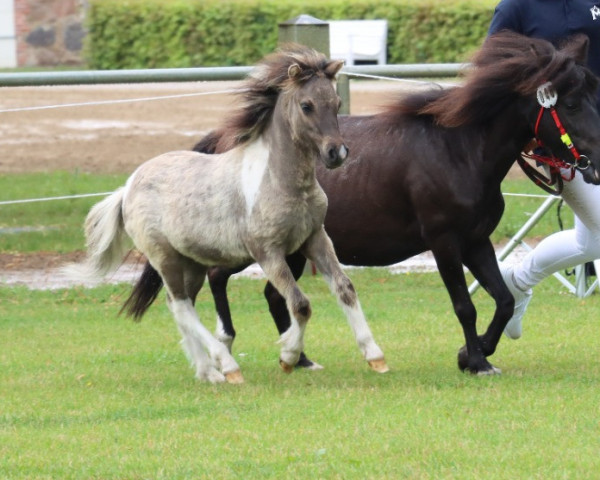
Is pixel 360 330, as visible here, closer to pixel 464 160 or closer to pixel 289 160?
pixel 289 160

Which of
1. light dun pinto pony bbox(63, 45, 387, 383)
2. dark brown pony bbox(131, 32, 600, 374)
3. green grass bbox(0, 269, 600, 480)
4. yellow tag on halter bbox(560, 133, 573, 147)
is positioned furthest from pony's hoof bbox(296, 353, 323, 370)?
yellow tag on halter bbox(560, 133, 573, 147)

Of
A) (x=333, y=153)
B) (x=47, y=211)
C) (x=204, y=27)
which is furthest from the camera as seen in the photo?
(x=204, y=27)

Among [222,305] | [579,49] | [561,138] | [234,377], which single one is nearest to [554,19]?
[579,49]

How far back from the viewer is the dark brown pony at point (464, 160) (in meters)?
7.14

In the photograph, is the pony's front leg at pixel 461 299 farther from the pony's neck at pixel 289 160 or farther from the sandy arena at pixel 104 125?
the sandy arena at pixel 104 125

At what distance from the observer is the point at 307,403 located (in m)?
6.73

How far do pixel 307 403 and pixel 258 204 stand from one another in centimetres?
112

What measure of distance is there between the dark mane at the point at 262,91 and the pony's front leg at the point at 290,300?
736mm

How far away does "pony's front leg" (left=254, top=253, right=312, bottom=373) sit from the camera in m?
7.04

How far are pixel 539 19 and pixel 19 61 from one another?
23.4 m

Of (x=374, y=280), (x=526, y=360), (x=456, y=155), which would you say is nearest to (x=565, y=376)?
(x=526, y=360)

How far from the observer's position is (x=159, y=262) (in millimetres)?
7578

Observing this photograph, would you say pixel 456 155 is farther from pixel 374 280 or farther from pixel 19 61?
pixel 19 61

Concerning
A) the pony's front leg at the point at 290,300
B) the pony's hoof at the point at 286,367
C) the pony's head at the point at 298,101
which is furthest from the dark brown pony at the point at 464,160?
the pony's hoof at the point at 286,367
